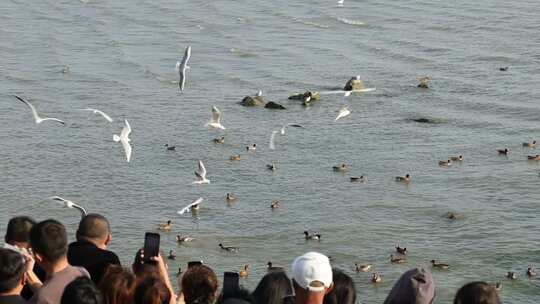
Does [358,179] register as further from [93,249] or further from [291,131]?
[93,249]

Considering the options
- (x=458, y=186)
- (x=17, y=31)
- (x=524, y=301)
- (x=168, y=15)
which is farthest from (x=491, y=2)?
(x=524, y=301)

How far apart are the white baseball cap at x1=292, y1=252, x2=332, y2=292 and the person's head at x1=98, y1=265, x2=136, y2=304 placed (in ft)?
4.30

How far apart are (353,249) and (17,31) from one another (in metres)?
37.3

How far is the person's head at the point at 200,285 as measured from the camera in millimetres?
8422

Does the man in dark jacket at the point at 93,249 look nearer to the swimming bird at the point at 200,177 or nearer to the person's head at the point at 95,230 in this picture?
the person's head at the point at 95,230

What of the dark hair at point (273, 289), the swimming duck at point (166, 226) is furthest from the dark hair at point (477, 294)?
the swimming duck at point (166, 226)

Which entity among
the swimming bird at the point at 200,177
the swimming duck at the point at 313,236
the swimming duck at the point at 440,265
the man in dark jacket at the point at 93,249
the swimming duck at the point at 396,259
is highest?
the man in dark jacket at the point at 93,249

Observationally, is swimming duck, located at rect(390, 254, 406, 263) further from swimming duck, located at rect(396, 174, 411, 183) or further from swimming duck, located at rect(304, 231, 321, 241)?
swimming duck, located at rect(396, 174, 411, 183)

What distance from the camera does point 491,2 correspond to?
72750 mm

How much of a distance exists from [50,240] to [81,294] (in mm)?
1005

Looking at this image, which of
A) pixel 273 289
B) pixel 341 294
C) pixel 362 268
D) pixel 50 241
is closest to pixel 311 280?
pixel 341 294

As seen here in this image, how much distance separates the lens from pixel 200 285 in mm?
8445

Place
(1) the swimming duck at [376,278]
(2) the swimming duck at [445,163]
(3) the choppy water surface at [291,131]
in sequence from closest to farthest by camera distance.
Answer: (1) the swimming duck at [376,278] < (3) the choppy water surface at [291,131] < (2) the swimming duck at [445,163]

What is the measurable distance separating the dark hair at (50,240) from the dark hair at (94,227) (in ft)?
3.52
